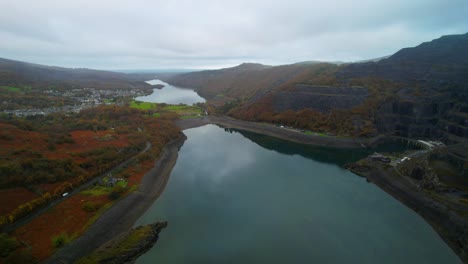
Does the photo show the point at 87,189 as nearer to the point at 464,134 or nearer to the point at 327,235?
the point at 327,235

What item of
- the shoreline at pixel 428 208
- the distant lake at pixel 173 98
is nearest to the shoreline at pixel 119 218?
the shoreline at pixel 428 208

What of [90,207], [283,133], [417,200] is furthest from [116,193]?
[283,133]

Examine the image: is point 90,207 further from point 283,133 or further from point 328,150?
point 283,133

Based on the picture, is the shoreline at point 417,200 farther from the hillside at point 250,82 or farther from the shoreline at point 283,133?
the hillside at point 250,82

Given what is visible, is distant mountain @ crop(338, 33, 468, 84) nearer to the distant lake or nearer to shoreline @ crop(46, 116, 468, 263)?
shoreline @ crop(46, 116, 468, 263)

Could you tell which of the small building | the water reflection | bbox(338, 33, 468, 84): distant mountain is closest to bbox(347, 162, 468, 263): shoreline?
the small building
